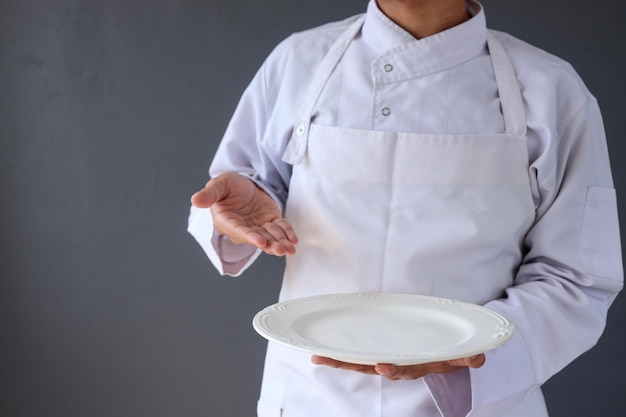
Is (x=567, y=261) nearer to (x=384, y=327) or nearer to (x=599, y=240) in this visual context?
(x=599, y=240)

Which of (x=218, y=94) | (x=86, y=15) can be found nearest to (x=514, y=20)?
(x=218, y=94)

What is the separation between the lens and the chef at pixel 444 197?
42.1 inches

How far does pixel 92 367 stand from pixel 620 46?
1493 mm

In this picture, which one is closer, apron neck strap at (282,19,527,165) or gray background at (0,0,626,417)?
apron neck strap at (282,19,527,165)

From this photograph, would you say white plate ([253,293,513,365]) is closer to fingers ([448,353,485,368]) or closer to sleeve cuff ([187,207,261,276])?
fingers ([448,353,485,368])

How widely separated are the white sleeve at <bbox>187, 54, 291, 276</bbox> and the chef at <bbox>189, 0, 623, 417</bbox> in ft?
0.21

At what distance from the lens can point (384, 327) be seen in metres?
0.98

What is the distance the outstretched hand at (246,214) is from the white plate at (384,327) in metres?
0.10

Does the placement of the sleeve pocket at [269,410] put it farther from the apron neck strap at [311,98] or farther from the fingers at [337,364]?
the apron neck strap at [311,98]

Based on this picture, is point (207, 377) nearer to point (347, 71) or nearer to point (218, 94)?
point (218, 94)

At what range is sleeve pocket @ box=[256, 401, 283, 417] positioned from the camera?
1150mm

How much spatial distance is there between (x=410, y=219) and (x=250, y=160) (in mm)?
316

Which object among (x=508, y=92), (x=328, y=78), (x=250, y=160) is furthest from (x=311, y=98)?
(x=508, y=92)

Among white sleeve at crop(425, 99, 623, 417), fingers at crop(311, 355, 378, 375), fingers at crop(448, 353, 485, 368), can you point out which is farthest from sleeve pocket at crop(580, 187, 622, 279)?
fingers at crop(311, 355, 378, 375)
